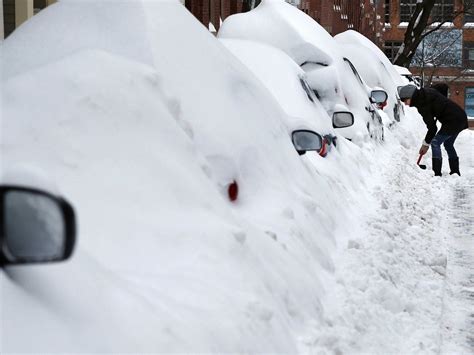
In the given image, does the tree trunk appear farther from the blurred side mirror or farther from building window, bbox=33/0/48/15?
the blurred side mirror

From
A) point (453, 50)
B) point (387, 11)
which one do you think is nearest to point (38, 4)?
point (453, 50)

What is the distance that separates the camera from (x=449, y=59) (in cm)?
7875

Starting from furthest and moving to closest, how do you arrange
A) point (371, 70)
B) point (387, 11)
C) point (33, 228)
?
point (387, 11) < point (371, 70) < point (33, 228)

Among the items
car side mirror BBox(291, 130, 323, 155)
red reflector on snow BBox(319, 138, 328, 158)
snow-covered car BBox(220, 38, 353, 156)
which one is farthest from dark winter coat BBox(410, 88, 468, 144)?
car side mirror BBox(291, 130, 323, 155)

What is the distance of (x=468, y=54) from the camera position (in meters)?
85.4

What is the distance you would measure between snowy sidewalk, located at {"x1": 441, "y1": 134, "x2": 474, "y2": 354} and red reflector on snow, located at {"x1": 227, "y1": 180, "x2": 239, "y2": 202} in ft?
4.54

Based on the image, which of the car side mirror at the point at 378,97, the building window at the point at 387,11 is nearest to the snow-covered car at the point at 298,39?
the car side mirror at the point at 378,97

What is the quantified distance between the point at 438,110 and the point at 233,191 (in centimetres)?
945

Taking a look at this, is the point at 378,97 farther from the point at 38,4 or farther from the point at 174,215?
the point at 174,215

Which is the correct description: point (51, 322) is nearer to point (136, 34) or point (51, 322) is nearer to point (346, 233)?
point (136, 34)

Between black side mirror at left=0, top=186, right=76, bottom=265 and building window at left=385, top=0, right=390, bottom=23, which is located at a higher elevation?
black side mirror at left=0, top=186, right=76, bottom=265

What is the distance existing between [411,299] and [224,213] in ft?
6.83

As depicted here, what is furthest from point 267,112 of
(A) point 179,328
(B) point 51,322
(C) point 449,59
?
(C) point 449,59

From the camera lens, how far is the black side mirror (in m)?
2.32
